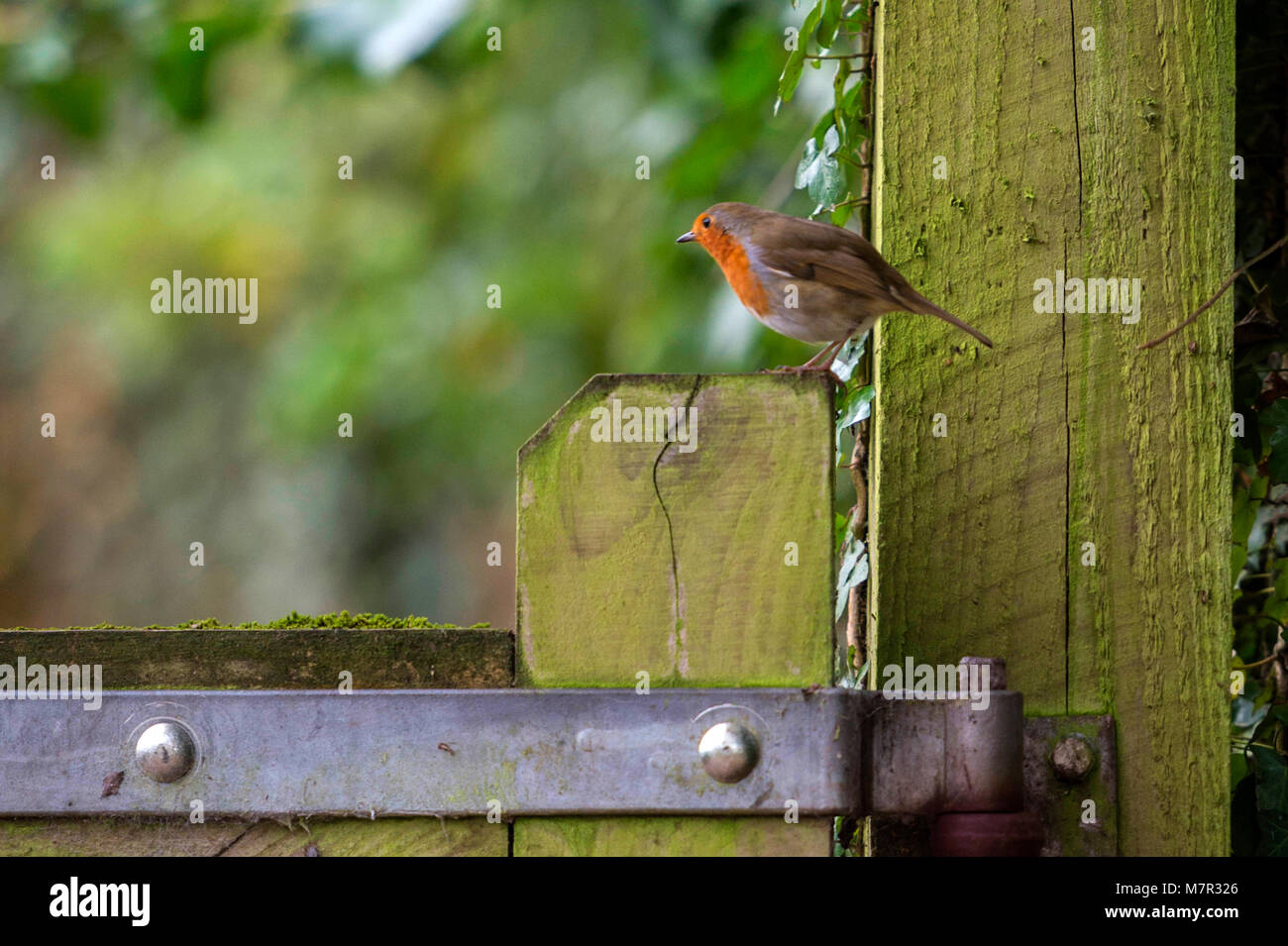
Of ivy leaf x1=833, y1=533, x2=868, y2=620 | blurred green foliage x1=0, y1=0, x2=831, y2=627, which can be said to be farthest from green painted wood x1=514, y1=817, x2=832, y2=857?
blurred green foliage x1=0, y1=0, x2=831, y2=627

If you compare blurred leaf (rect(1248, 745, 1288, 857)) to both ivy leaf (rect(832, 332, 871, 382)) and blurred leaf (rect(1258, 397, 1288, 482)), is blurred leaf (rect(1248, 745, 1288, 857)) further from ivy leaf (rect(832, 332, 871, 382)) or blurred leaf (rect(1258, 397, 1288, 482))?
ivy leaf (rect(832, 332, 871, 382))

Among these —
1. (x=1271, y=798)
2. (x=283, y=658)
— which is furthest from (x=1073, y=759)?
(x=283, y=658)

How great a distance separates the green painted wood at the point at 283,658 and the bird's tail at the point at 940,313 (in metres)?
0.56

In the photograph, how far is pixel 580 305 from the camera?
5.44 m

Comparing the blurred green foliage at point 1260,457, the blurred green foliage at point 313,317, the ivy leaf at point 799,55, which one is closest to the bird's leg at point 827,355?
the ivy leaf at point 799,55

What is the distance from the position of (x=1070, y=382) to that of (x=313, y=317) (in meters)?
5.63

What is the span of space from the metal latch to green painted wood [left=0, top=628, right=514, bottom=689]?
0.25 feet

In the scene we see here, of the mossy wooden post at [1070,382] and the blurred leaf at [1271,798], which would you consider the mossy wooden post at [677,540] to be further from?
the blurred leaf at [1271,798]

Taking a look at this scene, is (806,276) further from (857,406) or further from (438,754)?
(438,754)

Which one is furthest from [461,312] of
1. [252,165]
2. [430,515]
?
[252,165]

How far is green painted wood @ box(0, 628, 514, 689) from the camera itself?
3.92 ft

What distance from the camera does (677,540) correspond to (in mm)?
1167
